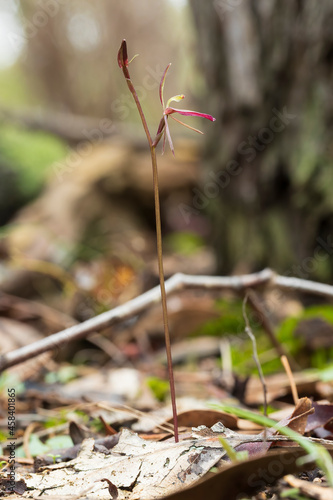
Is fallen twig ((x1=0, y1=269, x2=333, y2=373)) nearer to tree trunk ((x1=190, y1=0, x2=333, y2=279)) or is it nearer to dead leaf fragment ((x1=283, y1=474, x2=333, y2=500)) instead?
dead leaf fragment ((x1=283, y1=474, x2=333, y2=500))

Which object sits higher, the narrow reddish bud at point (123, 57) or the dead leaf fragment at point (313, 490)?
the narrow reddish bud at point (123, 57)

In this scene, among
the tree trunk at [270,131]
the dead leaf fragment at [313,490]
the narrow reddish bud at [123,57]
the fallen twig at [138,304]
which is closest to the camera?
the dead leaf fragment at [313,490]

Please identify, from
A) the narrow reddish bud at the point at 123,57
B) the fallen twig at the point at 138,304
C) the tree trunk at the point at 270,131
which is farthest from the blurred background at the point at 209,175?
the narrow reddish bud at the point at 123,57

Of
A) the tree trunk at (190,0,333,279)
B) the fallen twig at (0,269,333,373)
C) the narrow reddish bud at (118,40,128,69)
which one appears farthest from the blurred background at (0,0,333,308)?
the narrow reddish bud at (118,40,128,69)

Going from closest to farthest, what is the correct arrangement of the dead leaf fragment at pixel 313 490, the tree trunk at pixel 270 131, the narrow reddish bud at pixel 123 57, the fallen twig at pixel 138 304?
the dead leaf fragment at pixel 313 490
the narrow reddish bud at pixel 123 57
the fallen twig at pixel 138 304
the tree trunk at pixel 270 131

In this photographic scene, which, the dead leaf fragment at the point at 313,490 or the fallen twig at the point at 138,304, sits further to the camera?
the fallen twig at the point at 138,304

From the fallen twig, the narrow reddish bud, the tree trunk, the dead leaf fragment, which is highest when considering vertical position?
the tree trunk

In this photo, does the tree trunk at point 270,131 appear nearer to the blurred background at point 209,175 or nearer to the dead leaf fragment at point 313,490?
the blurred background at point 209,175

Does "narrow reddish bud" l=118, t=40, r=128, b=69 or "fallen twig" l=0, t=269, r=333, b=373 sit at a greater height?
"narrow reddish bud" l=118, t=40, r=128, b=69
